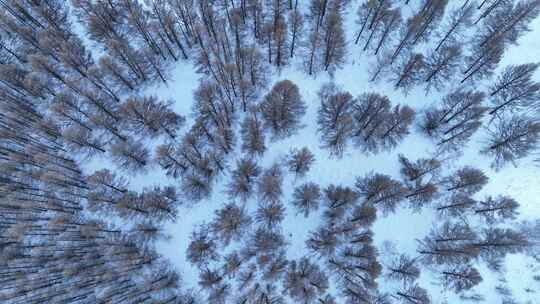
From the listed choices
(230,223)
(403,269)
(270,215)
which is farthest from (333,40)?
(403,269)

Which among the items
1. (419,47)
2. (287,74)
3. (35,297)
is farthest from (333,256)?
(35,297)

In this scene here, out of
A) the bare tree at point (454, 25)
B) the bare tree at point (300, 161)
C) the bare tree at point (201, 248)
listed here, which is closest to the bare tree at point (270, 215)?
the bare tree at point (300, 161)

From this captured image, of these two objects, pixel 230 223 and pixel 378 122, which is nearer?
pixel 230 223

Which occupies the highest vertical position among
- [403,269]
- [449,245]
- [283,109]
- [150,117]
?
[283,109]

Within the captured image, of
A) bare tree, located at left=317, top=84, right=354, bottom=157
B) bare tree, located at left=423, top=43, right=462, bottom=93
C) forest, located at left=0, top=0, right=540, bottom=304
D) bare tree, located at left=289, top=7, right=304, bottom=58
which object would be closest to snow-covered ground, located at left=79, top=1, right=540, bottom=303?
forest, located at left=0, top=0, right=540, bottom=304

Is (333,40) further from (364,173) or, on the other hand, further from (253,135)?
(364,173)

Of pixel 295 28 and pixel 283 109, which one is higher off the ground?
→ pixel 295 28

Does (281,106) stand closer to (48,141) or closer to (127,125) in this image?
(127,125)
